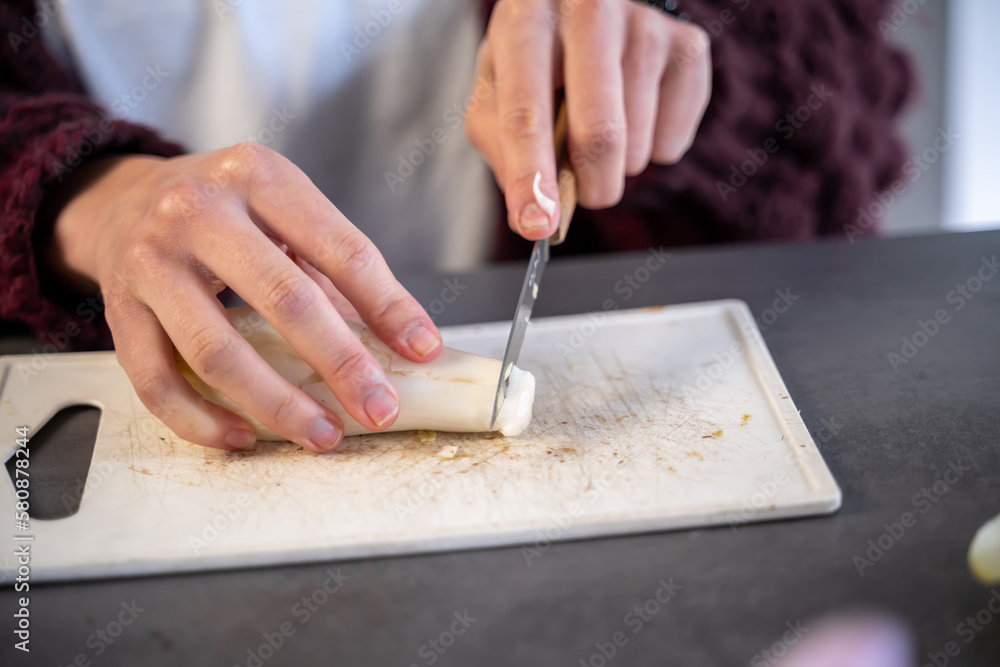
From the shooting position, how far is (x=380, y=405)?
909 mm

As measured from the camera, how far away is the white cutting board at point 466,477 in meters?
0.81

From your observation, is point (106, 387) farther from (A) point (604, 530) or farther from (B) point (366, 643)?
(A) point (604, 530)

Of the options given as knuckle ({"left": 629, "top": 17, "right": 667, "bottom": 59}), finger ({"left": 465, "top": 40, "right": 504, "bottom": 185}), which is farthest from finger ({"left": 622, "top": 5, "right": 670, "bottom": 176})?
finger ({"left": 465, "top": 40, "right": 504, "bottom": 185})

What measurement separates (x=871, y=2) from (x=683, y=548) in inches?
57.0

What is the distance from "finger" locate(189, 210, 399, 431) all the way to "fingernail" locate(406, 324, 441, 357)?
0.19 feet

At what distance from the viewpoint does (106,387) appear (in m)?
1.12

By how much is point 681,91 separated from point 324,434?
844 mm

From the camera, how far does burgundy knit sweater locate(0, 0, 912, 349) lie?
1489 millimetres

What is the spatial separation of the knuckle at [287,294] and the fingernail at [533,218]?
0.32 m

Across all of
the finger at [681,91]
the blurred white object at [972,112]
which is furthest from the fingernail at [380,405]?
the blurred white object at [972,112]

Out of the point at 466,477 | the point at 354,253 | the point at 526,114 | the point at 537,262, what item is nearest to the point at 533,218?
the point at 537,262

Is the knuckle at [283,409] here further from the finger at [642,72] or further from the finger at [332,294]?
the finger at [642,72]

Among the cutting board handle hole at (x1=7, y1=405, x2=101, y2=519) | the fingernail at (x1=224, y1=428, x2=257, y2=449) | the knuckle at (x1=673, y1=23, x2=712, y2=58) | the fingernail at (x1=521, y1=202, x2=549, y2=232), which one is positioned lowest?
the cutting board handle hole at (x1=7, y1=405, x2=101, y2=519)

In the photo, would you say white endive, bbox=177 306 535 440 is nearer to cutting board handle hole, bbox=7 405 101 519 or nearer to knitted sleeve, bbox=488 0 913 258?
cutting board handle hole, bbox=7 405 101 519
